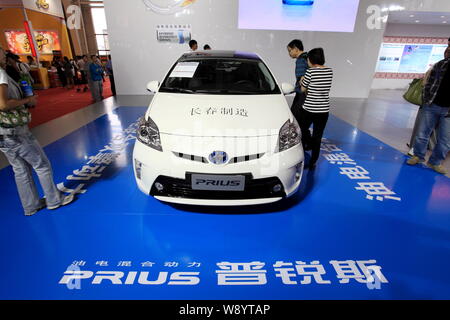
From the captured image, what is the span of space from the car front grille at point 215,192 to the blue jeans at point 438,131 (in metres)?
2.46

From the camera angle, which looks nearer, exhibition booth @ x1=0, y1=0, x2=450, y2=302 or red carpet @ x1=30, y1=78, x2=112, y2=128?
exhibition booth @ x1=0, y1=0, x2=450, y2=302

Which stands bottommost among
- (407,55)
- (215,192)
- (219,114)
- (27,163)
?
(215,192)

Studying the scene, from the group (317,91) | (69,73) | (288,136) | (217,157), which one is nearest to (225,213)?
(217,157)

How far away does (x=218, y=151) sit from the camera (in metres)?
1.87

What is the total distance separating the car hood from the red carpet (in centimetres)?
438

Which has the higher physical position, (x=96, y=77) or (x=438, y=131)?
(x=96, y=77)

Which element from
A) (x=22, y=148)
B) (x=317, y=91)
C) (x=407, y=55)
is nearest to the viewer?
(x=22, y=148)

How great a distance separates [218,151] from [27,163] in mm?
1611

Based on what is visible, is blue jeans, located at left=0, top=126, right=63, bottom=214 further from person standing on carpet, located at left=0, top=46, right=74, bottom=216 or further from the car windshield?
the car windshield

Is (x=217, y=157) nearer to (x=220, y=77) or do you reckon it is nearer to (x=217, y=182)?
(x=217, y=182)

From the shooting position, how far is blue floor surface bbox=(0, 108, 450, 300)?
1.61m

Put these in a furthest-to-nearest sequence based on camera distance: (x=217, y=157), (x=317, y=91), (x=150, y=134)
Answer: (x=317, y=91) < (x=150, y=134) < (x=217, y=157)

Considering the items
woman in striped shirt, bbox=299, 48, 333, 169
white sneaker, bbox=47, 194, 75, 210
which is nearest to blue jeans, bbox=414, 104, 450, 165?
woman in striped shirt, bbox=299, 48, 333, 169

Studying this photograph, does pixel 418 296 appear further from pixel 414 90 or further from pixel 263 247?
pixel 414 90
